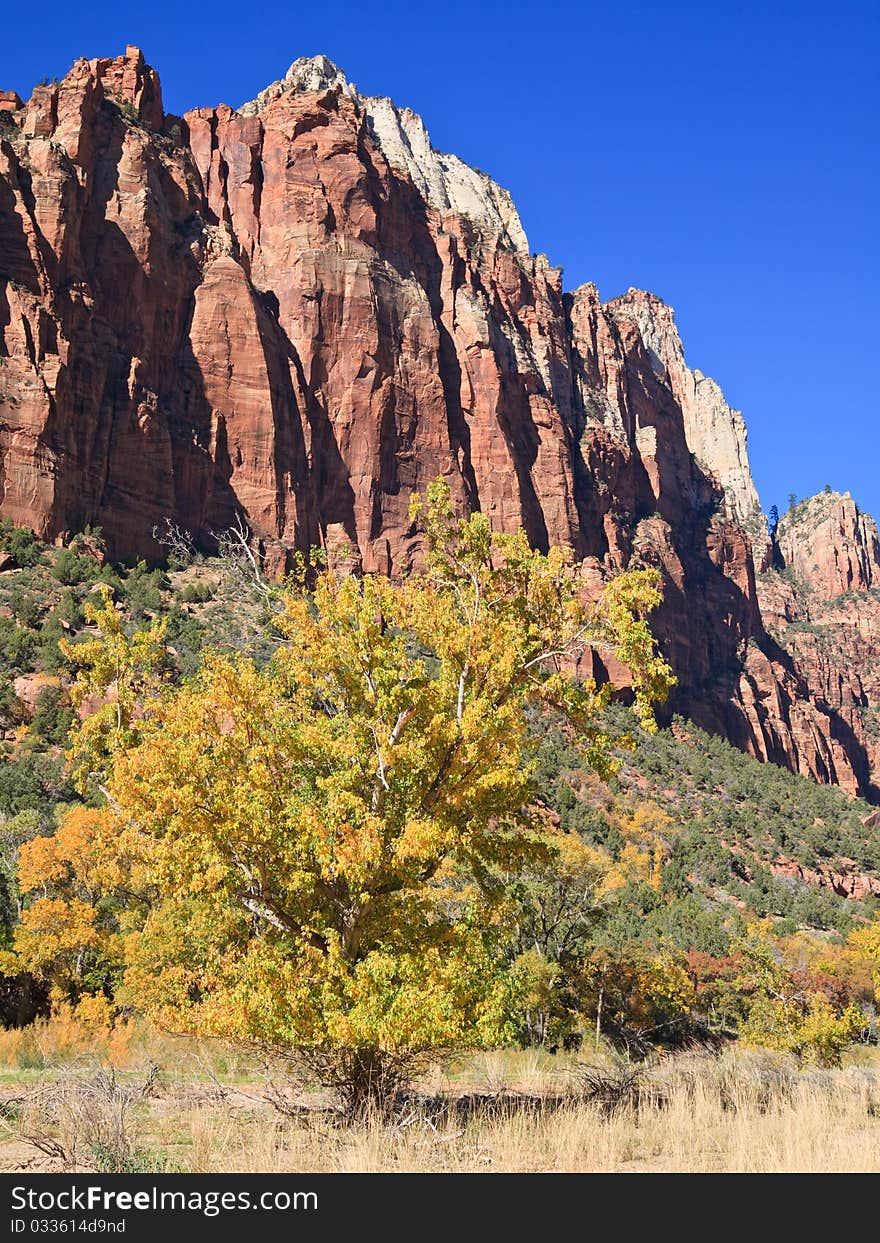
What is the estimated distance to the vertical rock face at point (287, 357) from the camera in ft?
217

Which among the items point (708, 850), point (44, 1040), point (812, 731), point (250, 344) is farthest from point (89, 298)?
point (812, 731)

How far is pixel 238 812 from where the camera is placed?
8.85 m

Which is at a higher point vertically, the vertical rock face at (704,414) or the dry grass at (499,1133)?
the vertical rock face at (704,414)

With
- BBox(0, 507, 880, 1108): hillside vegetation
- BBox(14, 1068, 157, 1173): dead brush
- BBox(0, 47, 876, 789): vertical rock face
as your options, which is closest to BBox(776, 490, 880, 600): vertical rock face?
BBox(0, 47, 876, 789): vertical rock face

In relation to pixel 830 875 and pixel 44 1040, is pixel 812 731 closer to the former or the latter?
pixel 830 875

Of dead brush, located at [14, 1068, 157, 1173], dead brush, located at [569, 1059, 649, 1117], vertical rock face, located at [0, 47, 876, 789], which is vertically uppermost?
vertical rock face, located at [0, 47, 876, 789]

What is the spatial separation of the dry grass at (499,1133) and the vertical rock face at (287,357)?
175 feet

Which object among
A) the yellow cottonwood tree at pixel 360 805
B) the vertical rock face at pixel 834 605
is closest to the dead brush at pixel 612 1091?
the yellow cottonwood tree at pixel 360 805

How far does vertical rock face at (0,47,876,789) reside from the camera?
66000mm

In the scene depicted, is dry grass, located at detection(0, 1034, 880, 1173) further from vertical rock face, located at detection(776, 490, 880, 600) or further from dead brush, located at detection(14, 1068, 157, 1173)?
vertical rock face, located at detection(776, 490, 880, 600)

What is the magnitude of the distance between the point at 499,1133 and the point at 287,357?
8038 centimetres

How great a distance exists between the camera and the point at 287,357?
270ft

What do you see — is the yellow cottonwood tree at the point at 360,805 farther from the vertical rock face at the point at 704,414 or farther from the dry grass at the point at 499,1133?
the vertical rock face at the point at 704,414

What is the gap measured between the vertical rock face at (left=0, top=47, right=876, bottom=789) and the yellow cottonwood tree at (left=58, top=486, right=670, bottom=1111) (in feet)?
171
